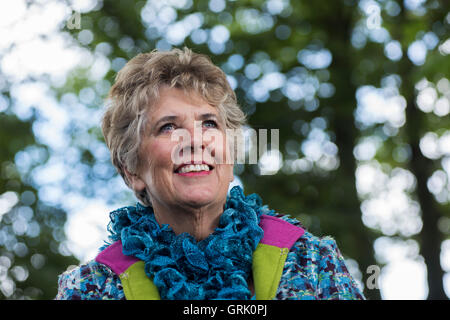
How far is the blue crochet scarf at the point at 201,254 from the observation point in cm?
205

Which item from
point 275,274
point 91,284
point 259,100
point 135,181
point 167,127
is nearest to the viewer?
point 275,274

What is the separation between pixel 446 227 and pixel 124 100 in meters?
12.2

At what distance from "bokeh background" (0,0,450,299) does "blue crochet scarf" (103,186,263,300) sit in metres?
4.10

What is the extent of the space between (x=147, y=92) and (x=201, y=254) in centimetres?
75

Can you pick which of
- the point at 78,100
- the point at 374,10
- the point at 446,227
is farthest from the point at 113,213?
the point at 446,227

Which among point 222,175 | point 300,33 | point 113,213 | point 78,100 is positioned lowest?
point 113,213

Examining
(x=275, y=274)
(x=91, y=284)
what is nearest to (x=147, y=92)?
(x=91, y=284)

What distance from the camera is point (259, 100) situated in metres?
Result: 6.88

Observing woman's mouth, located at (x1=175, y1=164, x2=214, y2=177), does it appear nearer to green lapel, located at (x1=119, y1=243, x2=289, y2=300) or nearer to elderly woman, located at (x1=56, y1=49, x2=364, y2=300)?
elderly woman, located at (x1=56, y1=49, x2=364, y2=300)

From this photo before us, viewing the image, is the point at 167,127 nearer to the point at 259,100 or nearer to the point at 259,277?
the point at 259,277

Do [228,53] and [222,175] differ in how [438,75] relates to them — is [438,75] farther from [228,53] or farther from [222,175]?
[222,175]

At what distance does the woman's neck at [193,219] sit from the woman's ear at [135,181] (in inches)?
6.4

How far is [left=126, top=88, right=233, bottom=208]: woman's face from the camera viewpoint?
220 cm
